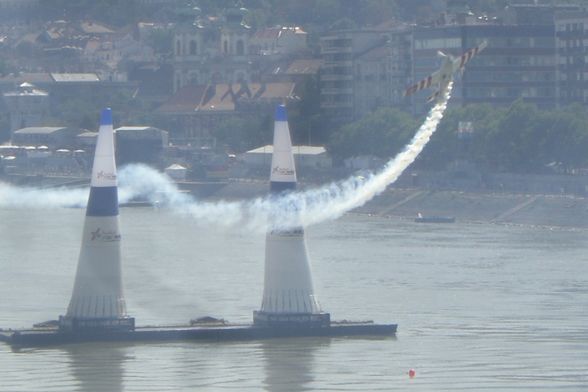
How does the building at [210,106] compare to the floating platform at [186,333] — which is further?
the building at [210,106]

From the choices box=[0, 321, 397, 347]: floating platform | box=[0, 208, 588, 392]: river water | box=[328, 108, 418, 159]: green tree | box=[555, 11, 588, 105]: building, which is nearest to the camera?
box=[0, 208, 588, 392]: river water

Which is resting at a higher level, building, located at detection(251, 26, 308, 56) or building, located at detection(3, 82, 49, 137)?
building, located at detection(251, 26, 308, 56)

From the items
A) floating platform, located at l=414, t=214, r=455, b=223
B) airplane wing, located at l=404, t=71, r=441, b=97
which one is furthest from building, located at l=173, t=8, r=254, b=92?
airplane wing, located at l=404, t=71, r=441, b=97

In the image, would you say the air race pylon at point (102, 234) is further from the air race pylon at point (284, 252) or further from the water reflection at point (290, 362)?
the water reflection at point (290, 362)

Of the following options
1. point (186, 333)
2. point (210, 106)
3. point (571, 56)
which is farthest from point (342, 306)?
point (210, 106)

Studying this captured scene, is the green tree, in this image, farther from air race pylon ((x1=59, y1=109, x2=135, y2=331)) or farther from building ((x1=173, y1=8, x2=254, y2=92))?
air race pylon ((x1=59, y1=109, x2=135, y2=331))


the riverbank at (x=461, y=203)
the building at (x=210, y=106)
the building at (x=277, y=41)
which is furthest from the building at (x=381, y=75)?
the building at (x=277, y=41)

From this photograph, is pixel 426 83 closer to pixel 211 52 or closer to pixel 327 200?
pixel 327 200
